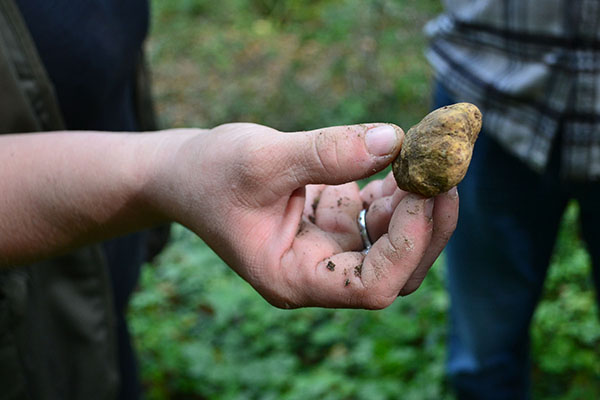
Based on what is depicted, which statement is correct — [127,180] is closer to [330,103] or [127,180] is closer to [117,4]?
[117,4]

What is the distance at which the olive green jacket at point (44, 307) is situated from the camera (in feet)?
3.88

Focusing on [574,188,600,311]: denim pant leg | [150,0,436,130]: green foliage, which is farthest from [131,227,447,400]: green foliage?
[150,0,436,130]: green foliage

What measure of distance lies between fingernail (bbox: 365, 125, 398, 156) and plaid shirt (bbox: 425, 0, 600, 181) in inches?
30.8

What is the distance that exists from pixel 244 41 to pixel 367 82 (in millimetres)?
2128

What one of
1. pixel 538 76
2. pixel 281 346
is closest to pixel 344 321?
pixel 281 346

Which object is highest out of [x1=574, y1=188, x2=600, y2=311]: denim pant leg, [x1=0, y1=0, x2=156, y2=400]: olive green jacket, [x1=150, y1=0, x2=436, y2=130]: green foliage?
[x1=0, y1=0, x2=156, y2=400]: olive green jacket

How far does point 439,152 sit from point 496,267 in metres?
1.09

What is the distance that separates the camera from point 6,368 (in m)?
1.24

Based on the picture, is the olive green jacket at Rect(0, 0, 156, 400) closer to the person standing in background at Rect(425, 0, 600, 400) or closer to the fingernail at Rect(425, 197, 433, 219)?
the fingernail at Rect(425, 197, 433, 219)

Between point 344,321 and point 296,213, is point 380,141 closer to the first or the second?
point 296,213

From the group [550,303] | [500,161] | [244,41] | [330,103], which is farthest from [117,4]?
[244,41]

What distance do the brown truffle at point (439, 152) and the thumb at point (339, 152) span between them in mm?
53

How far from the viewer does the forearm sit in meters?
1.12

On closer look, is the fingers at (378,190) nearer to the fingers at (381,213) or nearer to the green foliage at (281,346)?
the fingers at (381,213)
